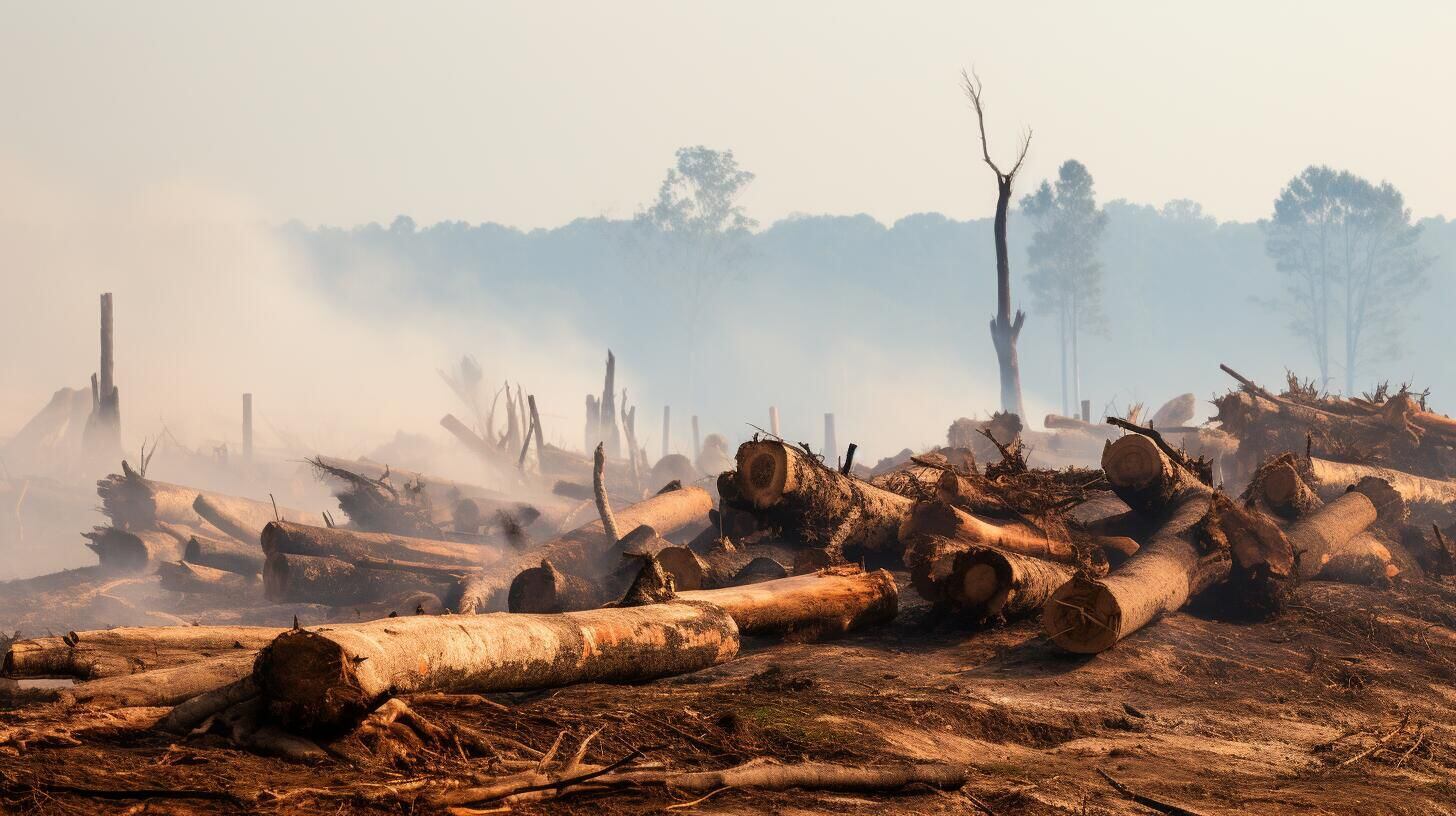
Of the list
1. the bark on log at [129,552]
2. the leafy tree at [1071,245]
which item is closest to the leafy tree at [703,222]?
the leafy tree at [1071,245]

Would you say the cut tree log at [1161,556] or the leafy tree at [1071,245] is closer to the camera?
the cut tree log at [1161,556]

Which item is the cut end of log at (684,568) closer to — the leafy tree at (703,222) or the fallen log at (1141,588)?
the fallen log at (1141,588)

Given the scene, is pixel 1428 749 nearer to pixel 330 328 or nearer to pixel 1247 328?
pixel 330 328

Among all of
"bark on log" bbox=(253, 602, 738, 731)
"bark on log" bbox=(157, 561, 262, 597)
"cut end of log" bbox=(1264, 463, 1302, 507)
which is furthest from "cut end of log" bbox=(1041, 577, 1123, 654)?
"bark on log" bbox=(157, 561, 262, 597)

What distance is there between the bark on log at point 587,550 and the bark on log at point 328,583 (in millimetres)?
1655

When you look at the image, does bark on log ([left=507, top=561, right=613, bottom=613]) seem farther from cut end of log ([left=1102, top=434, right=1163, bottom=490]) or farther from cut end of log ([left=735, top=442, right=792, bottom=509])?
cut end of log ([left=1102, top=434, right=1163, bottom=490])

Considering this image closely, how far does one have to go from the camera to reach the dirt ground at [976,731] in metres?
4.12

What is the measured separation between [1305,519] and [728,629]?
7.83 metres

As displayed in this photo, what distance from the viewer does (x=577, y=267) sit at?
13288cm

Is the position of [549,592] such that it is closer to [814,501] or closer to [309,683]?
[814,501]

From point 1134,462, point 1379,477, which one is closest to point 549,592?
point 1134,462

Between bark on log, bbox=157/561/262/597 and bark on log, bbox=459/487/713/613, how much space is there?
5.65 meters

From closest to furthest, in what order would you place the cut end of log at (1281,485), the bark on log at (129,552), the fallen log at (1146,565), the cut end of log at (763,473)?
the fallen log at (1146,565) < the cut end of log at (763,473) < the cut end of log at (1281,485) < the bark on log at (129,552)

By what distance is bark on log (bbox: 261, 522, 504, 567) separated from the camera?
1527cm
